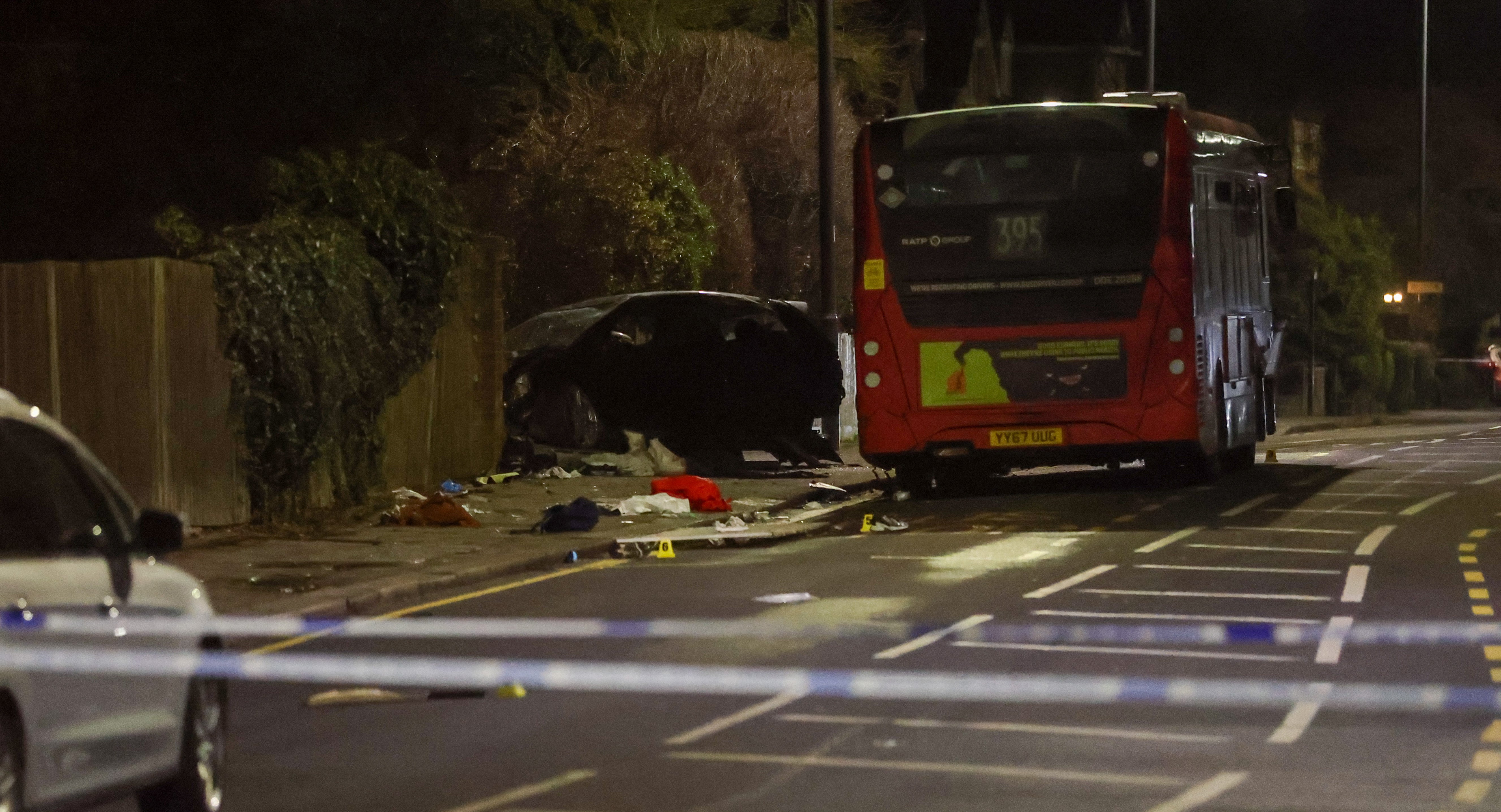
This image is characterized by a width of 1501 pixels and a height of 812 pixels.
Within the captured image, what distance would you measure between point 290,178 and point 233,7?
960 centimetres

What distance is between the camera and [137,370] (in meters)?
18.3

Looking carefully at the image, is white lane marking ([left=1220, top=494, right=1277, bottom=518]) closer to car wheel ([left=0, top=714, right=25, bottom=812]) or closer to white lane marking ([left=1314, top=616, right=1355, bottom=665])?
white lane marking ([left=1314, top=616, right=1355, bottom=665])

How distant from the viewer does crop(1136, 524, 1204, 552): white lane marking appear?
58.8ft

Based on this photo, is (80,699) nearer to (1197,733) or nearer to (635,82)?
(1197,733)

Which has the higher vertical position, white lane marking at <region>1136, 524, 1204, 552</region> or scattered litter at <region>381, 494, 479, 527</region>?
scattered litter at <region>381, 494, 479, 527</region>

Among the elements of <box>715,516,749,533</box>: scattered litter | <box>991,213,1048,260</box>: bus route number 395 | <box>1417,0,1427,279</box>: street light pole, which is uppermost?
<box>1417,0,1427,279</box>: street light pole

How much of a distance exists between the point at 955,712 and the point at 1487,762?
2317 millimetres

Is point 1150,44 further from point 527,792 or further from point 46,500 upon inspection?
point 46,500

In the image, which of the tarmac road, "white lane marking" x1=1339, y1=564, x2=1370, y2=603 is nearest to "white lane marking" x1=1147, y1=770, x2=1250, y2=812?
the tarmac road

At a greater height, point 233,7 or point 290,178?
point 233,7

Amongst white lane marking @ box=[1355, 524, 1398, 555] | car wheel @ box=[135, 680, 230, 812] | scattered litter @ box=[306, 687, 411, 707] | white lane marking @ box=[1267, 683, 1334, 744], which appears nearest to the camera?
car wheel @ box=[135, 680, 230, 812]

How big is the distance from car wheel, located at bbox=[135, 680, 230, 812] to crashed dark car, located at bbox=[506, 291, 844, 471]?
18.7 m

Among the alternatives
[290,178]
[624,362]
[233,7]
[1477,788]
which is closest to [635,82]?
[233,7]

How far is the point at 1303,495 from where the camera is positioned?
23.2m
